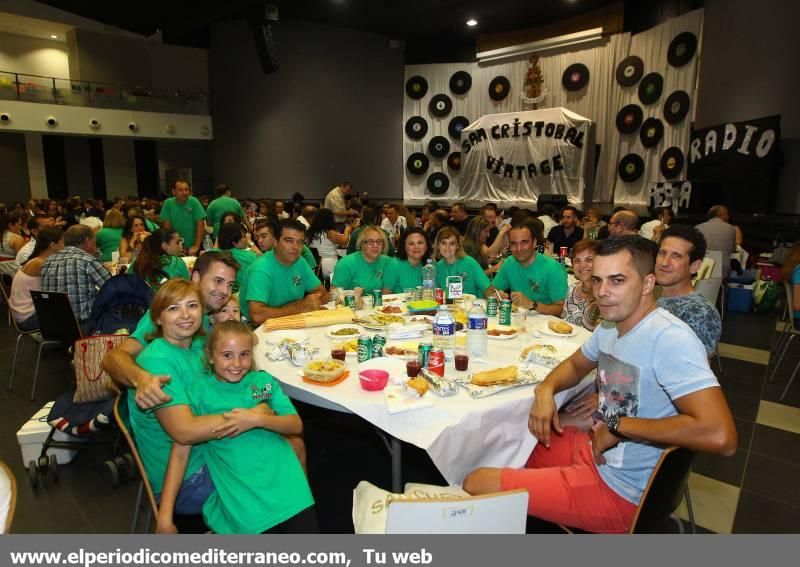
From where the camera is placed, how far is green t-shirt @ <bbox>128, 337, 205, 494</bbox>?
6.17 feet

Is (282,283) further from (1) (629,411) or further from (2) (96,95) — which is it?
(2) (96,95)

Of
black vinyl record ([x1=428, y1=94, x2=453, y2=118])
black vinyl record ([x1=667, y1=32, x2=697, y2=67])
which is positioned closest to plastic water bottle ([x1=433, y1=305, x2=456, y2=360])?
black vinyl record ([x1=667, y1=32, x2=697, y2=67])

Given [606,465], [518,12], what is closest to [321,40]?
[518,12]

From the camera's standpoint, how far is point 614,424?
1827 millimetres

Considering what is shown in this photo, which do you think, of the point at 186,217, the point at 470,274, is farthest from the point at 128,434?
the point at 186,217

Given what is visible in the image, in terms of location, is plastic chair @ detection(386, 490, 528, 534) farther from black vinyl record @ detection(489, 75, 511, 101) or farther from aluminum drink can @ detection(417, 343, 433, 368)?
black vinyl record @ detection(489, 75, 511, 101)

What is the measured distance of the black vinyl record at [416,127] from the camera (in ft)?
54.2

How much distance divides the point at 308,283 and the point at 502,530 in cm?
284

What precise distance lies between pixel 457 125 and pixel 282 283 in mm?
13840

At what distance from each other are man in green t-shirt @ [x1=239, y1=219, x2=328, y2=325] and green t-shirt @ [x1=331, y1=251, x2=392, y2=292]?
1.00ft

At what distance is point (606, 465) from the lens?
6.15 ft

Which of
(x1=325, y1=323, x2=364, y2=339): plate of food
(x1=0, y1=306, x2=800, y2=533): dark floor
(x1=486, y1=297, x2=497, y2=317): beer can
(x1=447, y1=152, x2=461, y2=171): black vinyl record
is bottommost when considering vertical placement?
(x1=0, y1=306, x2=800, y2=533): dark floor

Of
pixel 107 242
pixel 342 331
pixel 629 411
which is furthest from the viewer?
pixel 107 242
